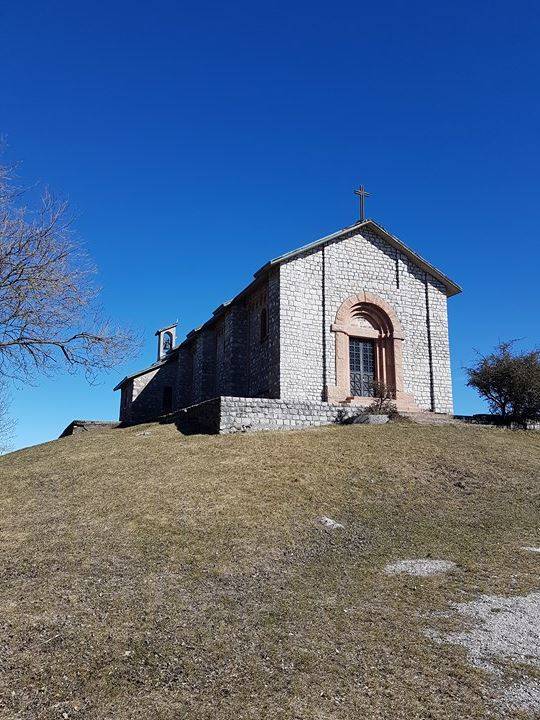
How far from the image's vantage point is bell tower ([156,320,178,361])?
39.3 metres

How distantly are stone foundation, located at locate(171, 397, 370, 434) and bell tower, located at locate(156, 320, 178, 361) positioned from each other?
65.1 ft

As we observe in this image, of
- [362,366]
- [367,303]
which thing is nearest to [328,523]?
[362,366]

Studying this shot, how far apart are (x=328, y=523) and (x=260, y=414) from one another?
311 inches

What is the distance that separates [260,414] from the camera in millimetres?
18344

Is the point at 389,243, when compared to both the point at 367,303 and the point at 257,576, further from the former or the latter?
the point at 257,576

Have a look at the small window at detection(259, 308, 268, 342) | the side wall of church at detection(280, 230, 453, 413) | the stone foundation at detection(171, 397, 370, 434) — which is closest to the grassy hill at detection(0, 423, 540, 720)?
the stone foundation at detection(171, 397, 370, 434)

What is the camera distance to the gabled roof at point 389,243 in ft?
70.4

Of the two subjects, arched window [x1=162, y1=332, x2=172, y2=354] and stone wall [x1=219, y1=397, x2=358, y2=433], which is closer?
stone wall [x1=219, y1=397, x2=358, y2=433]

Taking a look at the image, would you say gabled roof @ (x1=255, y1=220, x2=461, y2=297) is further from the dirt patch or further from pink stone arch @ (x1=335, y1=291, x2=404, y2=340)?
the dirt patch

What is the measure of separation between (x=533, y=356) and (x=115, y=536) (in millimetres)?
15969

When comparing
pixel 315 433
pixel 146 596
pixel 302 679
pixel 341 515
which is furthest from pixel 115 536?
pixel 315 433

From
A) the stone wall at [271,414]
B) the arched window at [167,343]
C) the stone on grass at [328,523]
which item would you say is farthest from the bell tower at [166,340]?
the stone on grass at [328,523]

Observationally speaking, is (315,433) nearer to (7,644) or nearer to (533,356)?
(533,356)

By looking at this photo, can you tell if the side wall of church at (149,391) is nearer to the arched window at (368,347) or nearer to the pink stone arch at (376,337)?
the arched window at (368,347)
